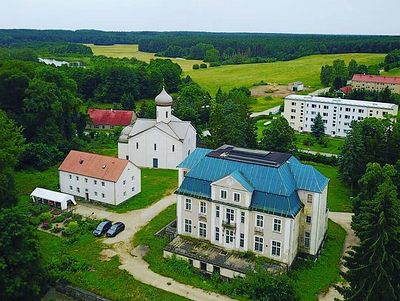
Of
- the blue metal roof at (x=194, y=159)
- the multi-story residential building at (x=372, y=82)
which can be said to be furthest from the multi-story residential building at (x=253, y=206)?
the multi-story residential building at (x=372, y=82)

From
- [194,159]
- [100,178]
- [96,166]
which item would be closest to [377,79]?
[194,159]

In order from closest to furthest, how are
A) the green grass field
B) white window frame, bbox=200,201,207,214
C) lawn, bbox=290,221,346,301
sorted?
lawn, bbox=290,221,346,301, white window frame, bbox=200,201,207,214, the green grass field

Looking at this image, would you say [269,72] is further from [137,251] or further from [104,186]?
[137,251]

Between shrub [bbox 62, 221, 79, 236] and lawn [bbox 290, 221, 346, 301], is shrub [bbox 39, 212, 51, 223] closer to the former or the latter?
shrub [bbox 62, 221, 79, 236]

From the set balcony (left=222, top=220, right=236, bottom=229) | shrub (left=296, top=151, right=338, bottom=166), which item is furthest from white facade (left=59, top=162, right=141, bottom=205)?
shrub (left=296, top=151, right=338, bottom=166)

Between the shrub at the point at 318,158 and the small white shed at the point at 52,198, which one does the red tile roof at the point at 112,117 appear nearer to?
the shrub at the point at 318,158

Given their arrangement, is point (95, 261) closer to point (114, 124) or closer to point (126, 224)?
point (126, 224)
